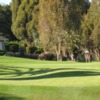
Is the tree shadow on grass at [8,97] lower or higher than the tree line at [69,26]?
lower

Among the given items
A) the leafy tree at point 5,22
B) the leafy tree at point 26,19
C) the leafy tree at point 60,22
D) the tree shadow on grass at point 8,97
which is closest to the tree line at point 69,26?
the leafy tree at point 60,22

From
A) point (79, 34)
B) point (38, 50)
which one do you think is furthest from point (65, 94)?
point (38, 50)

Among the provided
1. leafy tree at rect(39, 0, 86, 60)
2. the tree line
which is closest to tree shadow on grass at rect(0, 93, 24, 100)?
the tree line

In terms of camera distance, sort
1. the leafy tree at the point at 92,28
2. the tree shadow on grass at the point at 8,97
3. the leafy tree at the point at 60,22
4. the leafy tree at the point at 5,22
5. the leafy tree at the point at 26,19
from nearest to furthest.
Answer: the tree shadow on grass at the point at 8,97 < the leafy tree at the point at 92,28 < the leafy tree at the point at 60,22 < the leafy tree at the point at 26,19 < the leafy tree at the point at 5,22

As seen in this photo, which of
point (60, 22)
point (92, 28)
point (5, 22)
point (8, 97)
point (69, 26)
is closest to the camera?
point (8, 97)

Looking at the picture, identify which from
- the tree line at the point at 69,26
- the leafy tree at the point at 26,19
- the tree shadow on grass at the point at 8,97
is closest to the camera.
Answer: the tree shadow on grass at the point at 8,97

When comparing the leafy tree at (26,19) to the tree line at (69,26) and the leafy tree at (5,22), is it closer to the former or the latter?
the tree line at (69,26)

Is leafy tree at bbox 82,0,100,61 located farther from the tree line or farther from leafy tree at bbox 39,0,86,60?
leafy tree at bbox 39,0,86,60

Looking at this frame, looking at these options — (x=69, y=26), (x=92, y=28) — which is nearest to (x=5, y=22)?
(x=69, y=26)

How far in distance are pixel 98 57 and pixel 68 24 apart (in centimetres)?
549

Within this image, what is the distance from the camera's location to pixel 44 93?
4.98m

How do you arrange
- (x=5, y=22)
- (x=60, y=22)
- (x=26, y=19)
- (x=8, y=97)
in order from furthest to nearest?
(x=5, y=22)
(x=26, y=19)
(x=60, y=22)
(x=8, y=97)

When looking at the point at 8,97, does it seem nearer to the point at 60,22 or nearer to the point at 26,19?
the point at 60,22

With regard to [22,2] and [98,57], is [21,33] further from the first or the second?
[98,57]
